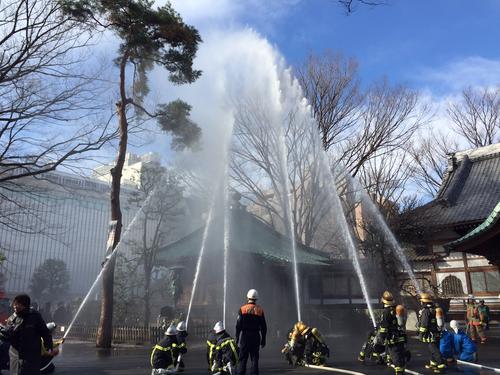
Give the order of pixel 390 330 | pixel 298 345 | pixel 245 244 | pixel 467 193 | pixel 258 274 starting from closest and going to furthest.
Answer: pixel 390 330 < pixel 298 345 < pixel 245 244 < pixel 258 274 < pixel 467 193

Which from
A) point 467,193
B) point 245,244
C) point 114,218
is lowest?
point 245,244

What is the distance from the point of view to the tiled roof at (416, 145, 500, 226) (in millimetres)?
20525

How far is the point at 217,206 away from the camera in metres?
20.6

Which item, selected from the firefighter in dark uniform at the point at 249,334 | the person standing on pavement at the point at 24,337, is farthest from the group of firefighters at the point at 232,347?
the person standing on pavement at the point at 24,337

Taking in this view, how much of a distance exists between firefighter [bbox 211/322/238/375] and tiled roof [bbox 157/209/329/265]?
8.33m

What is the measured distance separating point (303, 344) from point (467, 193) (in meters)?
16.8

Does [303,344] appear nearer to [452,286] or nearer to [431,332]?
[431,332]

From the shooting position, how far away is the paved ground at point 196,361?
9352 mm

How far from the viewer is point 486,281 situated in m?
19.8

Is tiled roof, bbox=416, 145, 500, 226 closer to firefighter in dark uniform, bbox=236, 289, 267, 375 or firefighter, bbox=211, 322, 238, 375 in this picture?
firefighter in dark uniform, bbox=236, 289, 267, 375

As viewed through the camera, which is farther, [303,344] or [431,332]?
[303,344]

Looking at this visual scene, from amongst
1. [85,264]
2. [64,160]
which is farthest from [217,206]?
[85,264]

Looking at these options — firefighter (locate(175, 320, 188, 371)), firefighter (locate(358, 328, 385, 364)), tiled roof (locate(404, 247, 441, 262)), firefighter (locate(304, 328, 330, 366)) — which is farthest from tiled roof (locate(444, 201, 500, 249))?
tiled roof (locate(404, 247, 441, 262))

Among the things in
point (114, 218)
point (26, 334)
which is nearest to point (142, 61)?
point (114, 218)
